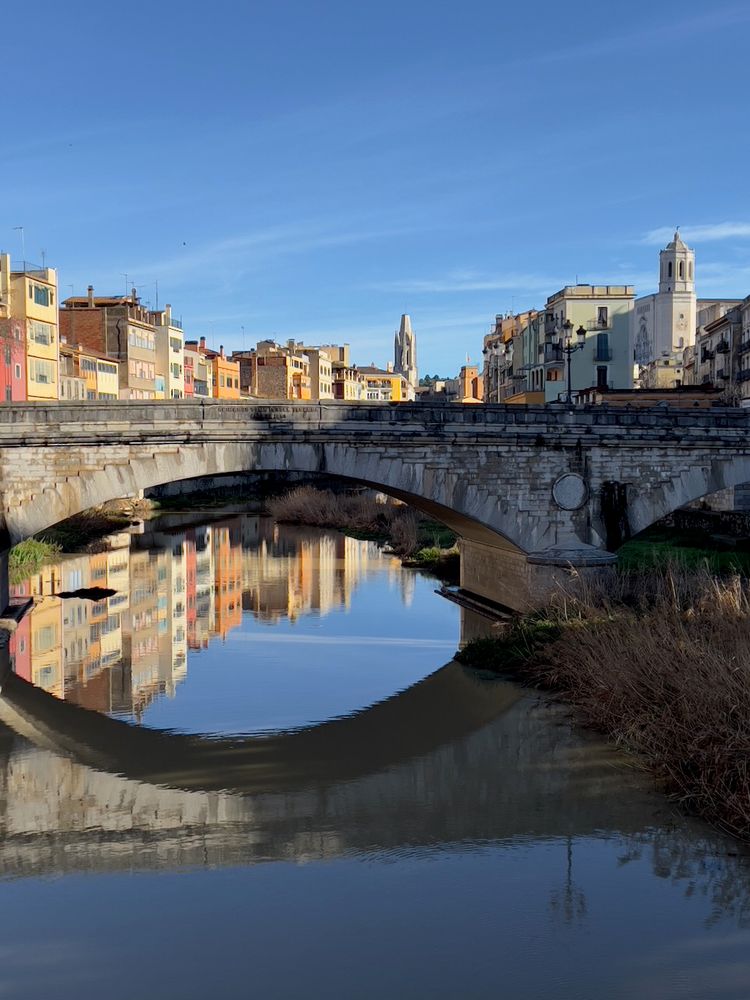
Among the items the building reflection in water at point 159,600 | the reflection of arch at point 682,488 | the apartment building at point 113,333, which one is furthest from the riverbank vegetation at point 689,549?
the apartment building at point 113,333

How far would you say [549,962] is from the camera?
10.1m

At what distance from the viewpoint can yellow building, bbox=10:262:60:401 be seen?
4653 cm

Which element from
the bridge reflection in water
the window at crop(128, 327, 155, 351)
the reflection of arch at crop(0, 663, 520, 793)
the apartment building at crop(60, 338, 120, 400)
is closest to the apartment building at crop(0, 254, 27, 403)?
the apartment building at crop(60, 338, 120, 400)

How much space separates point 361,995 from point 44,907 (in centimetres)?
366

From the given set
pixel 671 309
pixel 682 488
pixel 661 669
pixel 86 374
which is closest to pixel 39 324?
pixel 86 374

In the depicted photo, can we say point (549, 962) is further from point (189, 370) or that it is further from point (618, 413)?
point (189, 370)

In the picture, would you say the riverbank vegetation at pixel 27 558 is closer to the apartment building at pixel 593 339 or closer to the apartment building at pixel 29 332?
the apartment building at pixel 29 332

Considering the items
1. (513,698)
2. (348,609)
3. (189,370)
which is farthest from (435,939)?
(189,370)

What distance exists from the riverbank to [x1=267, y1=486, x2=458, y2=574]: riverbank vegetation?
1439 cm

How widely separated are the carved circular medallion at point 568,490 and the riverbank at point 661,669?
256 cm

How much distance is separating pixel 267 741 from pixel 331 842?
4.34 meters

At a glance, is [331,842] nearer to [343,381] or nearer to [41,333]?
[41,333]

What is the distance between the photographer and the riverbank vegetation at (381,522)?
126 ft

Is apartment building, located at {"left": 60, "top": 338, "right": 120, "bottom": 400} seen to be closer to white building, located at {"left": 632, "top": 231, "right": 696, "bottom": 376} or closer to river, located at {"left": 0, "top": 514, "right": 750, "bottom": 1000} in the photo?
river, located at {"left": 0, "top": 514, "right": 750, "bottom": 1000}
